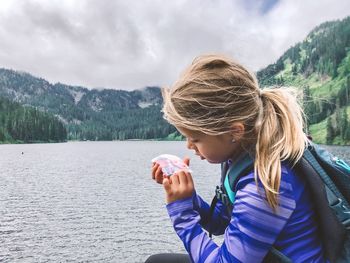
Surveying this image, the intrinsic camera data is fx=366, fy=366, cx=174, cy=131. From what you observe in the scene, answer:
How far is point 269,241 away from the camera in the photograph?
99.1 inches

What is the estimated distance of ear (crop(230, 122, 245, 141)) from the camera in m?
2.82

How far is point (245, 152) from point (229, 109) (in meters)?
0.36

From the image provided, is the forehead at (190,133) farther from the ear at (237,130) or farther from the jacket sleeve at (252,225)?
the jacket sleeve at (252,225)

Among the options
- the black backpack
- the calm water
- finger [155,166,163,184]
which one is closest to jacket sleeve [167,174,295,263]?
the black backpack

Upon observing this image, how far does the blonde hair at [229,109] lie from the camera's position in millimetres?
2801

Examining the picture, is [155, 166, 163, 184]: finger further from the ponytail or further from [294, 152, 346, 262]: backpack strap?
[294, 152, 346, 262]: backpack strap

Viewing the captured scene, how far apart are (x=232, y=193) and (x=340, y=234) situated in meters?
0.82

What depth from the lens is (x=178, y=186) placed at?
2928 millimetres

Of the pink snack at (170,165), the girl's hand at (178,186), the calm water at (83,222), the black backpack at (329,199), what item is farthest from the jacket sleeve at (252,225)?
the calm water at (83,222)

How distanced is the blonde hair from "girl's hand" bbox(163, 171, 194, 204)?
0.41 m

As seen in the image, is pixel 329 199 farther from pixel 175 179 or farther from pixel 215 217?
pixel 215 217


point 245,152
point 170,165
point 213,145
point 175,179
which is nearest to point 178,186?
point 175,179

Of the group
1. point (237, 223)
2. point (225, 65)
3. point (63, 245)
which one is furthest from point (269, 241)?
point (63, 245)

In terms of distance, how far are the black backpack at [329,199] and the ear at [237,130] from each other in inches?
9.4
